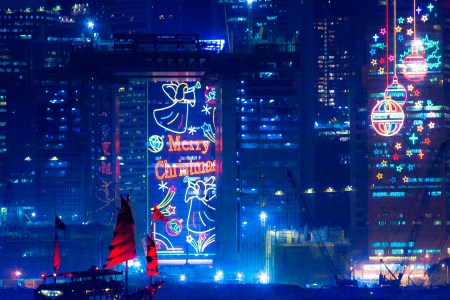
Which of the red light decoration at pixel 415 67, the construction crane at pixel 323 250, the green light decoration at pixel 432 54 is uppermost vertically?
the green light decoration at pixel 432 54

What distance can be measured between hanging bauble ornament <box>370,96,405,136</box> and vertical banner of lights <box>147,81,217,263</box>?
947 cm

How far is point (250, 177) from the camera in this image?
6869cm

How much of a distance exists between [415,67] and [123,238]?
29446mm

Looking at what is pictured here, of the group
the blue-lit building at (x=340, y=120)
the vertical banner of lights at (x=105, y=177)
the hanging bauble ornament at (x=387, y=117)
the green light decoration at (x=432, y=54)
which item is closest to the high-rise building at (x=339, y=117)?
the blue-lit building at (x=340, y=120)

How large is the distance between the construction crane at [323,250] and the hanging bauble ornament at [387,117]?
190 inches

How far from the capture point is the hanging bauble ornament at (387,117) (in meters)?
68.9

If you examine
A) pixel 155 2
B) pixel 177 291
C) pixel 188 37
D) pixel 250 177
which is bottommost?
pixel 177 291

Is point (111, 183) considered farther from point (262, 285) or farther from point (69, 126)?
point (262, 285)

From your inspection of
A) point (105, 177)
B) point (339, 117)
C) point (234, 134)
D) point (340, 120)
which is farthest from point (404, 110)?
point (339, 117)

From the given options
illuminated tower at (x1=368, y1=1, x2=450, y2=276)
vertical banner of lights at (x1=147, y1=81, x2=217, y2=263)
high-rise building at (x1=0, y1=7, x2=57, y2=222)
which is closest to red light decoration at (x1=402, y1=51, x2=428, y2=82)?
illuminated tower at (x1=368, y1=1, x2=450, y2=276)

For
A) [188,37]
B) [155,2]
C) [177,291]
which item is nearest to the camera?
[177,291]

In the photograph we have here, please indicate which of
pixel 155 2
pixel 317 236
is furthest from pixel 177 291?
pixel 155 2

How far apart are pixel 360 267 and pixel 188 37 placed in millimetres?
13811

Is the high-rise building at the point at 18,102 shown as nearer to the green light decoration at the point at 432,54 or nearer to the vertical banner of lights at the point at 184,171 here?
the vertical banner of lights at the point at 184,171
